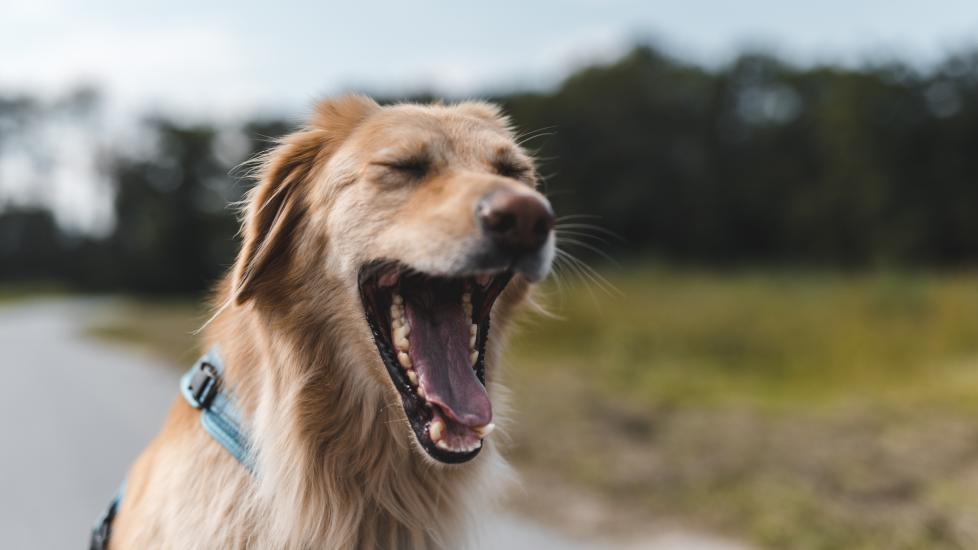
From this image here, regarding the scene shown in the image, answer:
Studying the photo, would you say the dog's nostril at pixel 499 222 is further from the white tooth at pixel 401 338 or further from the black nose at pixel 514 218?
the white tooth at pixel 401 338

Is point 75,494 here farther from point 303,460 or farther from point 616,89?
point 616,89

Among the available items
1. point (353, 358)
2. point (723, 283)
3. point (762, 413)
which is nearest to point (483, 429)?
point (353, 358)

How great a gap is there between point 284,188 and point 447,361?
88 cm

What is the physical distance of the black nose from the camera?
2344mm

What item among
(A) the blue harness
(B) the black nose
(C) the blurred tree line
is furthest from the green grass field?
(C) the blurred tree line

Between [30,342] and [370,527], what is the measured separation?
16.6 meters

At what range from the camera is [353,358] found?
275 cm

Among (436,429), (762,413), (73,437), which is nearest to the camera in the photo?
(436,429)

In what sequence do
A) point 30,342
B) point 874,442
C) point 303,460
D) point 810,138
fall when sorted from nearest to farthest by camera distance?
point 303,460
point 874,442
point 30,342
point 810,138

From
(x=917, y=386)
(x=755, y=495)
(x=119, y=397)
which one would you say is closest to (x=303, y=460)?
(x=755, y=495)

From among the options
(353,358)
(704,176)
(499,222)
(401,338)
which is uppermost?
(499,222)

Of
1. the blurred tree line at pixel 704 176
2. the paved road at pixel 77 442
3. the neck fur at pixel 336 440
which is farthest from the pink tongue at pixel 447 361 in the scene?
the blurred tree line at pixel 704 176

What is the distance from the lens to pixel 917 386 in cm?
905

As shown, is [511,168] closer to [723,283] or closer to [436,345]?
[436,345]
